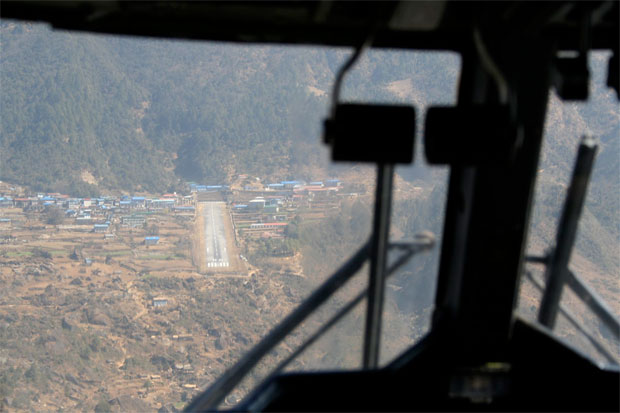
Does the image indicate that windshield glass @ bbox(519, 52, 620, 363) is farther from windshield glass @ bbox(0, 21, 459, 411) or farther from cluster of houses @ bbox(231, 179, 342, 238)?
cluster of houses @ bbox(231, 179, 342, 238)

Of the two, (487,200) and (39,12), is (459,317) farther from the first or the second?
(39,12)

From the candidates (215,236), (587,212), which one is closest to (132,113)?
(215,236)

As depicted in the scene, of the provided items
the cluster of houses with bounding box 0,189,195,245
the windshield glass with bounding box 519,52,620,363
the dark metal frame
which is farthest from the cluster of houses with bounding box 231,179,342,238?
the dark metal frame

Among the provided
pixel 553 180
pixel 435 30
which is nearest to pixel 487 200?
pixel 435 30

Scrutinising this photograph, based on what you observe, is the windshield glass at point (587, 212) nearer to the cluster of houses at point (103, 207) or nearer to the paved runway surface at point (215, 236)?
the paved runway surface at point (215, 236)

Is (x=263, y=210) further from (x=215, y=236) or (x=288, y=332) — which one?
(x=288, y=332)

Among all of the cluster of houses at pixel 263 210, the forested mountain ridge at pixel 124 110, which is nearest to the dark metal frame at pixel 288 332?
the cluster of houses at pixel 263 210
